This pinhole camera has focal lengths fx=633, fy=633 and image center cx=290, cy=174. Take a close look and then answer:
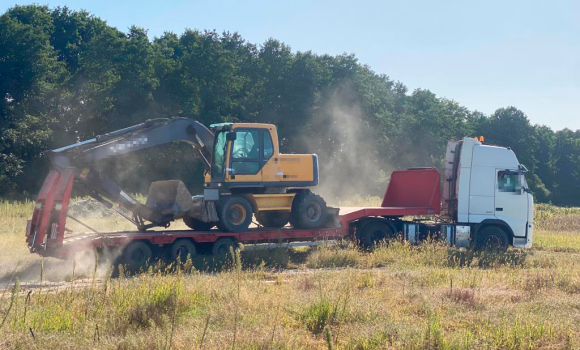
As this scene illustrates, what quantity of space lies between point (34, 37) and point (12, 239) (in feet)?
92.7

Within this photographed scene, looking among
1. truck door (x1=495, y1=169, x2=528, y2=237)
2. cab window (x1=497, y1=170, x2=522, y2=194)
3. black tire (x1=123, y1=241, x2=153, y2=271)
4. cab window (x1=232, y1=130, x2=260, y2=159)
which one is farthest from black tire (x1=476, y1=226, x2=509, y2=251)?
black tire (x1=123, y1=241, x2=153, y2=271)

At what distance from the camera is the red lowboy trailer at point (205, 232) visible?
14484mm

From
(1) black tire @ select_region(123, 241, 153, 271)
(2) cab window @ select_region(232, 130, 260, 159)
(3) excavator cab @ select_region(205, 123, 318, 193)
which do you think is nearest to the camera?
(1) black tire @ select_region(123, 241, 153, 271)

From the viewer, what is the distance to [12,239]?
1923 centimetres

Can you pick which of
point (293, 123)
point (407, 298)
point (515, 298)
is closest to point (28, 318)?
point (407, 298)

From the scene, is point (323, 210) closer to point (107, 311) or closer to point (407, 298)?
point (407, 298)

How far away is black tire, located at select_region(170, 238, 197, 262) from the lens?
16.0 metres

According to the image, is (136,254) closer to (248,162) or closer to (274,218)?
(248,162)

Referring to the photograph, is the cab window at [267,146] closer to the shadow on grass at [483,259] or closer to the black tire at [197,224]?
the black tire at [197,224]

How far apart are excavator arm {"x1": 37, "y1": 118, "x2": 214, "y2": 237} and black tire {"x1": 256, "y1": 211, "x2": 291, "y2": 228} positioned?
7.64 feet

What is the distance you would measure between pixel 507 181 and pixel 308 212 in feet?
20.6

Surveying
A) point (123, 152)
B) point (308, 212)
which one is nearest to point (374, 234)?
point (308, 212)

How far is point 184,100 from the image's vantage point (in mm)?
45719

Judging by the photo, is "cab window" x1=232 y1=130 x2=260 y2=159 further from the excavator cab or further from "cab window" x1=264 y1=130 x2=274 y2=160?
"cab window" x1=264 y1=130 x2=274 y2=160
